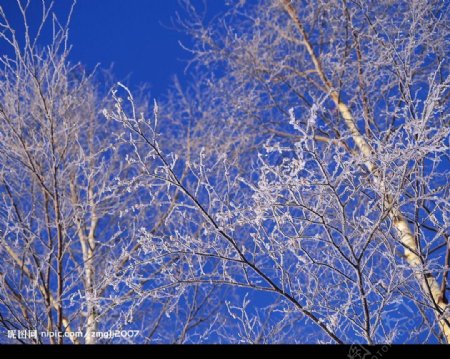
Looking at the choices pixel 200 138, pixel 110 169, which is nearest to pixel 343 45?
pixel 200 138

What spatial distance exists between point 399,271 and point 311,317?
499 millimetres

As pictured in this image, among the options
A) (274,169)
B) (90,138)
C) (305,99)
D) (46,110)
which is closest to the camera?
(274,169)

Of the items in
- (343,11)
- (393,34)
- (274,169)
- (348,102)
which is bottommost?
(274,169)

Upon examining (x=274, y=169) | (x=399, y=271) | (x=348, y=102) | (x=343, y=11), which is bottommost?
(x=399, y=271)

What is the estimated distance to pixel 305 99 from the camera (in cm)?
487

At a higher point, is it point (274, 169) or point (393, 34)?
point (393, 34)

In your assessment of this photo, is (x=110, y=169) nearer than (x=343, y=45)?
No
